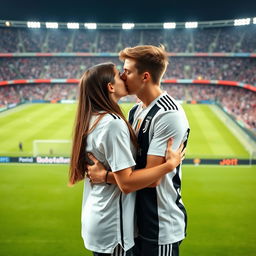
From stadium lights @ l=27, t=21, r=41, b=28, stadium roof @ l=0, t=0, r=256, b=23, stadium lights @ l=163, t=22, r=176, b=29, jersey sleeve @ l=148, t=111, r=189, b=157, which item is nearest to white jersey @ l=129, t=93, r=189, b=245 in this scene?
jersey sleeve @ l=148, t=111, r=189, b=157

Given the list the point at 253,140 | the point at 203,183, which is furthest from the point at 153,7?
the point at 203,183

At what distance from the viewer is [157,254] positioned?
217cm

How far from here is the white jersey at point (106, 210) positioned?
1847 millimetres

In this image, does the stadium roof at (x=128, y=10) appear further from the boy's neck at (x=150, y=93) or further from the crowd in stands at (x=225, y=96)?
the boy's neck at (x=150, y=93)

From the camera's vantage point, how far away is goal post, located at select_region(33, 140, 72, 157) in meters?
12.5

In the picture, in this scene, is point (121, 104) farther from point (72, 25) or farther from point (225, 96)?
point (72, 25)

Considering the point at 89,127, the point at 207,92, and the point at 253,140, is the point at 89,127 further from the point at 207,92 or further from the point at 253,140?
the point at 207,92

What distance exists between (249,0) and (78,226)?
2073 centimetres

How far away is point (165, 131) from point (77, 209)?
6.70m

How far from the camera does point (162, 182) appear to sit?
2109 millimetres

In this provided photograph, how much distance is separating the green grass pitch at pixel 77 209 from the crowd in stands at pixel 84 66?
1904 cm

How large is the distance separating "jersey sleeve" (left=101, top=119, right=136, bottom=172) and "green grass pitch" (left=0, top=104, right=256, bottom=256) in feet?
15.3

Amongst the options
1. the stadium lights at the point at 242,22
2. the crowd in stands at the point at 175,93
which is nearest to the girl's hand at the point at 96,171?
the crowd in stands at the point at 175,93

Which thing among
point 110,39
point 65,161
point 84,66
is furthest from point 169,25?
point 65,161
